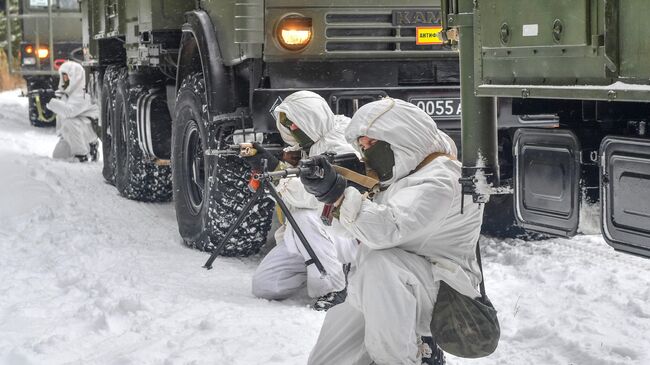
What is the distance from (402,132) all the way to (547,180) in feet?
1.83

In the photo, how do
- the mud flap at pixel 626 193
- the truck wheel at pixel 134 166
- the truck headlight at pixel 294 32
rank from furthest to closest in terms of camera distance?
the truck wheel at pixel 134 166 < the truck headlight at pixel 294 32 < the mud flap at pixel 626 193

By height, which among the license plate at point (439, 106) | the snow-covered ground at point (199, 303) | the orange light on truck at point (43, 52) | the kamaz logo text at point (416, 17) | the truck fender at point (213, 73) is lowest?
the snow-covered ground at point (199, 303)

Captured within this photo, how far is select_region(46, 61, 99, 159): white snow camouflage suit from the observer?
1435 centimetres

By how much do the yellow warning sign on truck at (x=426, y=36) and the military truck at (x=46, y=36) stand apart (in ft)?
42.7

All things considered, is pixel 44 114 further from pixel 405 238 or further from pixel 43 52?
pixel 405 238

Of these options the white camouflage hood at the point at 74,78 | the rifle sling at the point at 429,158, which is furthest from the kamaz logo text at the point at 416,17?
the white camouflage hood at the point at 74,78

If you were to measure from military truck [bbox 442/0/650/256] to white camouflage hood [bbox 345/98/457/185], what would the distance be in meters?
0.16

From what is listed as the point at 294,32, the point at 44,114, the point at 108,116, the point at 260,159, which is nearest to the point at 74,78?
the point at 108,116

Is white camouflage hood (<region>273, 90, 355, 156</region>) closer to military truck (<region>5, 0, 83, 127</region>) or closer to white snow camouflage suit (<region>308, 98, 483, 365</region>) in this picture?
white snow camouflage suit (<region>308, 98, 483, 365</region>)

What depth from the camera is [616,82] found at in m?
3.47

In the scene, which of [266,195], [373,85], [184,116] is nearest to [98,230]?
[184,116]

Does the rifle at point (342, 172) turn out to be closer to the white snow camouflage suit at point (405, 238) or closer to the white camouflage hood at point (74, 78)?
the white snow camouflage suit at point (405, 238)

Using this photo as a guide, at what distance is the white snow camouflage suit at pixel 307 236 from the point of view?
6082 mm

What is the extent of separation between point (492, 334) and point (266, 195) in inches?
121
